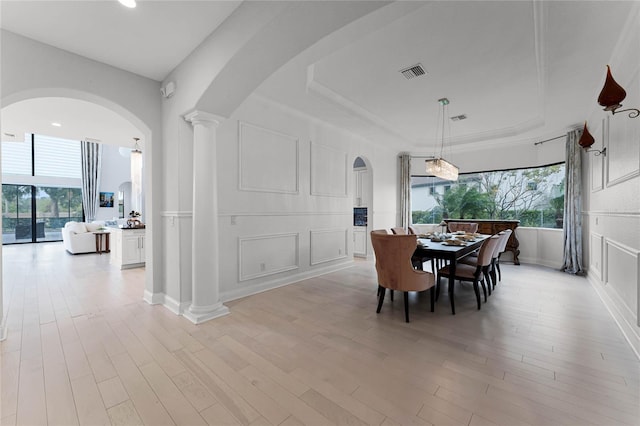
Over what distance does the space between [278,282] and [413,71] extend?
351cm

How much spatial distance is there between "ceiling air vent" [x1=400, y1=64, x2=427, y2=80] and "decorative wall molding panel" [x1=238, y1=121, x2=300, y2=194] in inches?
78.3

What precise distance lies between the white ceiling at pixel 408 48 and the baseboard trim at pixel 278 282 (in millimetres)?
2809

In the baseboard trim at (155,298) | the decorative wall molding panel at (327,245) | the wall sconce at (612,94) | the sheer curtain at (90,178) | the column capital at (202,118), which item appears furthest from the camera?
the sheer curtain at (90,178)

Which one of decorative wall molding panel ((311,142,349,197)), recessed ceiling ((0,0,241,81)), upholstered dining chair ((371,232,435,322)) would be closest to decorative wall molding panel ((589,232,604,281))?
upholstered dining chair ((371,232,435,322))

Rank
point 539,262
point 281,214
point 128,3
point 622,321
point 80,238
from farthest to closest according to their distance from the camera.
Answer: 1. point 80,238
2. point 539,262
3. point 281,214
4. point 622,321
5. point 128,3

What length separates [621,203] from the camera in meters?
2.80

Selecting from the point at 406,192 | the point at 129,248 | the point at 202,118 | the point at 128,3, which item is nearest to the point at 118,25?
the point at 128,3

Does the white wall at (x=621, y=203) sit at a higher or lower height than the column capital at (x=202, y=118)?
lower

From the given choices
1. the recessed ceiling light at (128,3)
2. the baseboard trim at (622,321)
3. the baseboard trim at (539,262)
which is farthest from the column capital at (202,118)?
the baseboard trim at (539,262)

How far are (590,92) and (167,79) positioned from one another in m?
5.78

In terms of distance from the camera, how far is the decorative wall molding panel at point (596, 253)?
3773mm

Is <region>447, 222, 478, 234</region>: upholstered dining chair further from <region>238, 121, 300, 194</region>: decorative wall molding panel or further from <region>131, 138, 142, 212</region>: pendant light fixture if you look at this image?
<region>131, 138, 142, 212</region>: pendant light fixture

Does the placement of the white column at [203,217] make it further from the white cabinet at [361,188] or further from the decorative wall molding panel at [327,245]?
the white cabinet at [361,188]

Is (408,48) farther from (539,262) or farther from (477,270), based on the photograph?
(539,262)
